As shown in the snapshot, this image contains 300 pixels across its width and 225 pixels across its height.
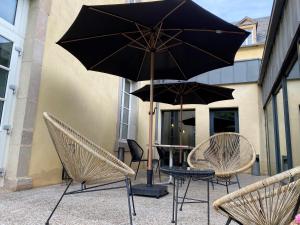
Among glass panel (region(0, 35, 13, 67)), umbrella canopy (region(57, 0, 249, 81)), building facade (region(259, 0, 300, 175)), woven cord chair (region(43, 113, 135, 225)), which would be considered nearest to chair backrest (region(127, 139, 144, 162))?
umbrella canopy (region(57, 0, 249, 81))

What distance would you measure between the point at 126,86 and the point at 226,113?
3.11 meters

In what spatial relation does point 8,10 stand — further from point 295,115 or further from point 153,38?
point 295,115

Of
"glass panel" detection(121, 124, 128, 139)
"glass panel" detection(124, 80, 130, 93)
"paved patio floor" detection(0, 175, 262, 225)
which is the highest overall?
"glass panel" detection(124, 80, 130, 93)

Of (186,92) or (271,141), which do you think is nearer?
(186,92)

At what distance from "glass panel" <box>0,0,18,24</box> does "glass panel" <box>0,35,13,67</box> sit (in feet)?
0.93

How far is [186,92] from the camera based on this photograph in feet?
15.3

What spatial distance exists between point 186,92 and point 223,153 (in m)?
1.77

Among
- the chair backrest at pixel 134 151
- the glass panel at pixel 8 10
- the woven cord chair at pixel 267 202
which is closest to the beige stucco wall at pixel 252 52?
the chair backrest at pixel 134 151

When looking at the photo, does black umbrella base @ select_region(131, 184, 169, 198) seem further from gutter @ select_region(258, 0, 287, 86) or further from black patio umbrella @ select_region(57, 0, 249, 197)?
gutter @ select_region(258, 0, 287, 86)

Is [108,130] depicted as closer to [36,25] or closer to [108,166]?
[36,25]

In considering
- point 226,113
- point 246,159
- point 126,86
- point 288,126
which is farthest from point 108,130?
point 226,113

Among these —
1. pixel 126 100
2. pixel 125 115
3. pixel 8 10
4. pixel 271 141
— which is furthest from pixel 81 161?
pixel 271 141

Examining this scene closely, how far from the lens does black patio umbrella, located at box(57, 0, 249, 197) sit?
230 centimetres

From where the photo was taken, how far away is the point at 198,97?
506 cm
